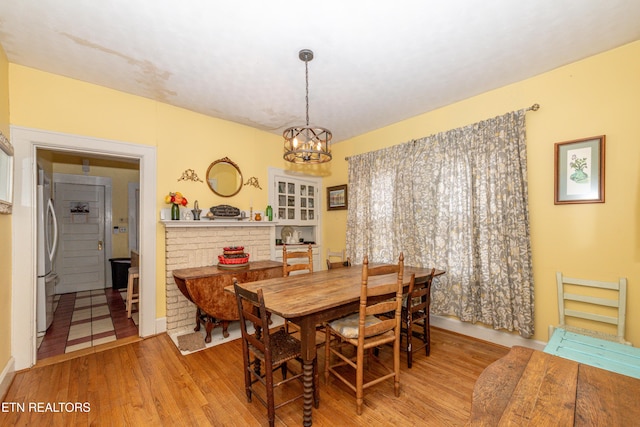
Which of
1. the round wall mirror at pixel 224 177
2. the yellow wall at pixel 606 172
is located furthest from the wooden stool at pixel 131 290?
the yellow wall at pixel 606 172

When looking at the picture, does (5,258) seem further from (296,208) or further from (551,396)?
(551,396)

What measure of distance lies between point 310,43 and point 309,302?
1953mm

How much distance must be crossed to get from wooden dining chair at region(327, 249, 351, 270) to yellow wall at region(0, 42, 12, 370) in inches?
109

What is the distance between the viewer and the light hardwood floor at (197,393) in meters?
1.83

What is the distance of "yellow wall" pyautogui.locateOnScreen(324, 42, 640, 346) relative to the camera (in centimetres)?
219

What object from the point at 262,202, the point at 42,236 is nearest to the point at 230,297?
the point at 262,202

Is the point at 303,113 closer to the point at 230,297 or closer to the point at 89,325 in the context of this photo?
the point at 230,297

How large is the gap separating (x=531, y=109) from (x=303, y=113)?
2.41m

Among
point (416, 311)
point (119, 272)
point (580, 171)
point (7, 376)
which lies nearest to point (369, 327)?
point (416, 311)

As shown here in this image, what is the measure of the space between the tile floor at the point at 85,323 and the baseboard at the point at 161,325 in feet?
0.92

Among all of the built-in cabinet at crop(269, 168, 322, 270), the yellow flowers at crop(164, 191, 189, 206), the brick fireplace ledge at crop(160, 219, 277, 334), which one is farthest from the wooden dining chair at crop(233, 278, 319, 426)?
the built-in cabinet at crop(269, 168, 322, 270)

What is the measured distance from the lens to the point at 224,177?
376cm

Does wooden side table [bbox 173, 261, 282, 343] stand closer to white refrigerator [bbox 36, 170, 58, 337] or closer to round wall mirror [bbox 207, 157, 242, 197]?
round wall mirror [bbox 207, 157, 242, 197]

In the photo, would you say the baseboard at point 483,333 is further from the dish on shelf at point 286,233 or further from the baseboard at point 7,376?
the baseboard at point 7,376
